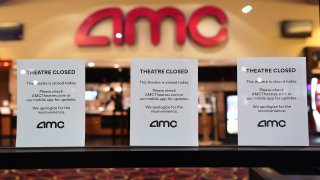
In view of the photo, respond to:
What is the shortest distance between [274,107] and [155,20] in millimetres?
6901

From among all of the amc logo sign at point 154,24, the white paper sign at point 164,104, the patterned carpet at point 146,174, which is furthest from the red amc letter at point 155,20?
the white paper sign at point 164,104

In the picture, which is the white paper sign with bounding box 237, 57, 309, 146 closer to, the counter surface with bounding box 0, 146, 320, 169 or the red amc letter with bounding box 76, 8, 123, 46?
→ the counter surface with bounding box 0, 146, 320, 169

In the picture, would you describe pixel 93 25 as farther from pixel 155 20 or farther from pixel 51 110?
pixel 51 110

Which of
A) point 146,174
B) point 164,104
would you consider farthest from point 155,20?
point 164,104

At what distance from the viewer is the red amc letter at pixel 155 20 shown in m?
7.57

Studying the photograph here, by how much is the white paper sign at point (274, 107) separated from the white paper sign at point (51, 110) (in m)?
0.42

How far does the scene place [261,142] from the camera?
86 centimetres

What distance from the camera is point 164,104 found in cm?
86

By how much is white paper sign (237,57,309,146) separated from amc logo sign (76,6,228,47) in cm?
679

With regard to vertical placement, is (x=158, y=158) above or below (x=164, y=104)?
below

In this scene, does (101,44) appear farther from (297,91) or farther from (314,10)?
(297,91)

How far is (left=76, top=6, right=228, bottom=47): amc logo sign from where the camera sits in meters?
7.57

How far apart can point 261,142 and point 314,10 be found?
7.60 meters

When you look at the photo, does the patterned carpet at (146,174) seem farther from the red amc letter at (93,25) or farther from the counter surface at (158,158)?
the red amc letter at (93,25)
